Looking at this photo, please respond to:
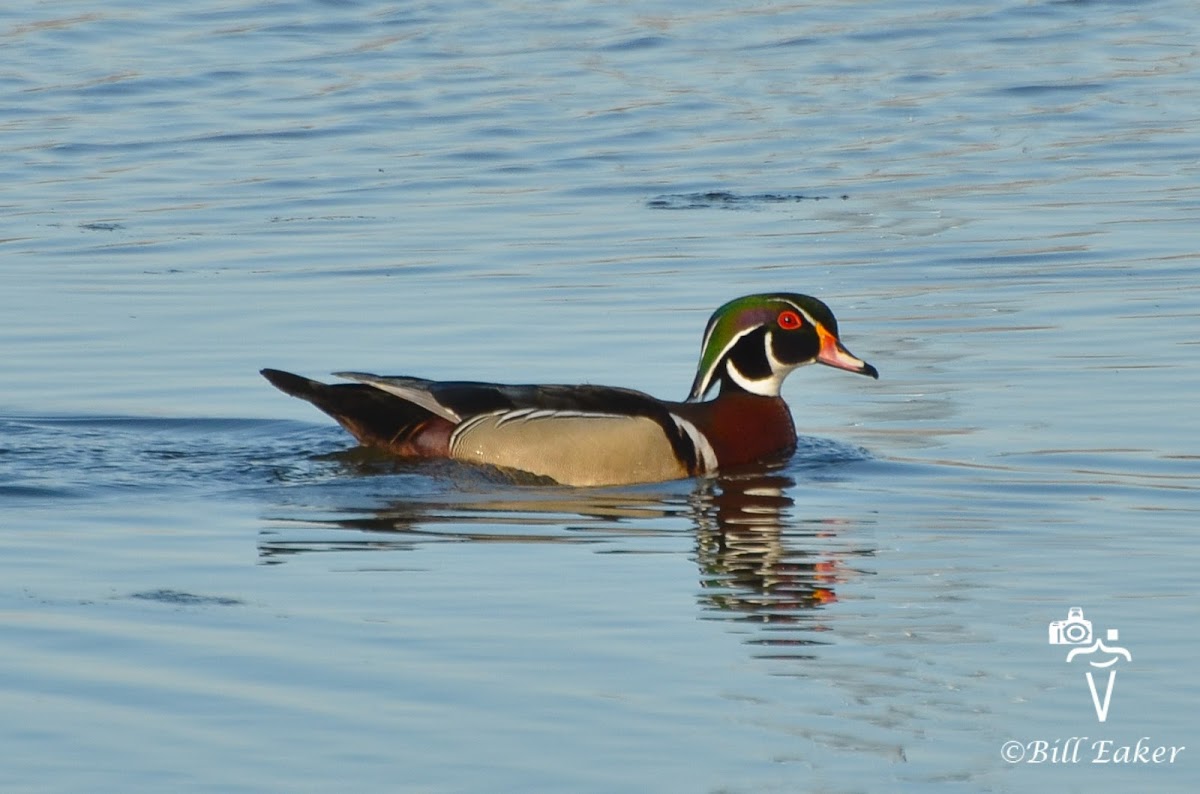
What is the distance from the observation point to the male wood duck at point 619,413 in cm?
1131

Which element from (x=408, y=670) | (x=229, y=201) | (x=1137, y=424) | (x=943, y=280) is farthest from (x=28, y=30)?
(x=408, y=670)

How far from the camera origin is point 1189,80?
80.2 ft

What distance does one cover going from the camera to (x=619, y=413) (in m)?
11.3

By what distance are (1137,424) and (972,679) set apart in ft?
14.0

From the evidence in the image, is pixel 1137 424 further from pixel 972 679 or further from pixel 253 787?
pixel 253 787
